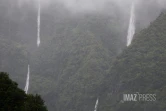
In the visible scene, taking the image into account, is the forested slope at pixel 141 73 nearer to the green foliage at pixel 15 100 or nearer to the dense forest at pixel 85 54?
the dense forest at pixel 85 54

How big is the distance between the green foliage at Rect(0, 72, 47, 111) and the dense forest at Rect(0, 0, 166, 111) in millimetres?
25729

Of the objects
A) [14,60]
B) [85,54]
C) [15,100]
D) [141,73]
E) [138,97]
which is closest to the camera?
[15,100]

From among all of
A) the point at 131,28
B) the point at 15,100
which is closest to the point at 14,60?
the point at 131,28

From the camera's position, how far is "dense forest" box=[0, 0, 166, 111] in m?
52.1

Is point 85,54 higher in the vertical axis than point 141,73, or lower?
higher

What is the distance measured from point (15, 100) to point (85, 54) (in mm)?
41281

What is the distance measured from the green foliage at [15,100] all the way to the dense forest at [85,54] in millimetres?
25729

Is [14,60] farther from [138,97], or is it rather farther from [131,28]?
[138,97]

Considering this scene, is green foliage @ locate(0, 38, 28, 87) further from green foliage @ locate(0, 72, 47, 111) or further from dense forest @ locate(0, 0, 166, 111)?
green foliage @ locate(0, 72, 47, 111)

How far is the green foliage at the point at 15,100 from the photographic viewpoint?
22547 mm

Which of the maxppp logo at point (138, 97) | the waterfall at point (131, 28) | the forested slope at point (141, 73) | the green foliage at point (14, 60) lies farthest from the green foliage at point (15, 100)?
the waterfall at point (131, 28)

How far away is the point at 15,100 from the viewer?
23.8 m

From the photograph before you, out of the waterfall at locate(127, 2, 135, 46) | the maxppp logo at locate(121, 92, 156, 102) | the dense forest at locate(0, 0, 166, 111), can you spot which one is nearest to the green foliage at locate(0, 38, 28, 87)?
the dense forest at locate(0, 0, 166, 111)

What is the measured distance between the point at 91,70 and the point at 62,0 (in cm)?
3324
